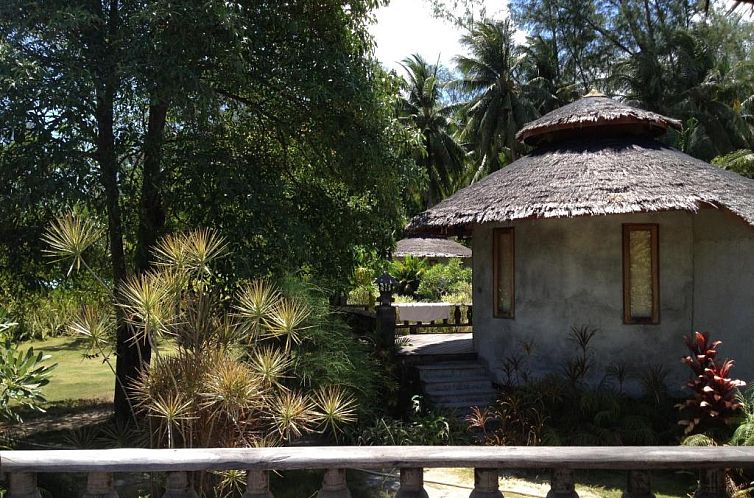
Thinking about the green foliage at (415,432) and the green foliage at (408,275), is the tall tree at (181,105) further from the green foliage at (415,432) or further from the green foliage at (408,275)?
the green foliage at (408,275)

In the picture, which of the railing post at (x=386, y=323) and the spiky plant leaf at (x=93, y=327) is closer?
the spiky plant leaf at (x=93, y=327)

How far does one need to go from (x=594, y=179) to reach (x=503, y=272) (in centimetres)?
224

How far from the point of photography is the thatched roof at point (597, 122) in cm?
1040

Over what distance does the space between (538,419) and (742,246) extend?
394 centimetres

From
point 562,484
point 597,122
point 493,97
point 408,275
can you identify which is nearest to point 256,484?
point 562,484

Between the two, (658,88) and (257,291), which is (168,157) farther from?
(658,88)

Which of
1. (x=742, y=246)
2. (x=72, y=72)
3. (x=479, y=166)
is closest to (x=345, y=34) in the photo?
(x=72, y=72)

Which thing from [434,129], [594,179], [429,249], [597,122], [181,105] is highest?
[434,129]

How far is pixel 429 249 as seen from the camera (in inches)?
936

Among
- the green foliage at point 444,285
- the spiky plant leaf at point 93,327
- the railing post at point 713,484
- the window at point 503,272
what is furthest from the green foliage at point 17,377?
the green foliage at point 444,285

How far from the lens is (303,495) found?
6.79 metres

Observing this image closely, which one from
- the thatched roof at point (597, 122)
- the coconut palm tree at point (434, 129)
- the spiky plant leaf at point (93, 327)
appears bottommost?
the spiky plant leaf at point (93, 327)

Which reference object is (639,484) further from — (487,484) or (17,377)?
(17,377)

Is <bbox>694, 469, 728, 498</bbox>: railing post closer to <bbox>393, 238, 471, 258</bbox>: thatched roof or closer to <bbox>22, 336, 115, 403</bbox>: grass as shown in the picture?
<bbox>22, 336, 115, 403</bbox>: grass
